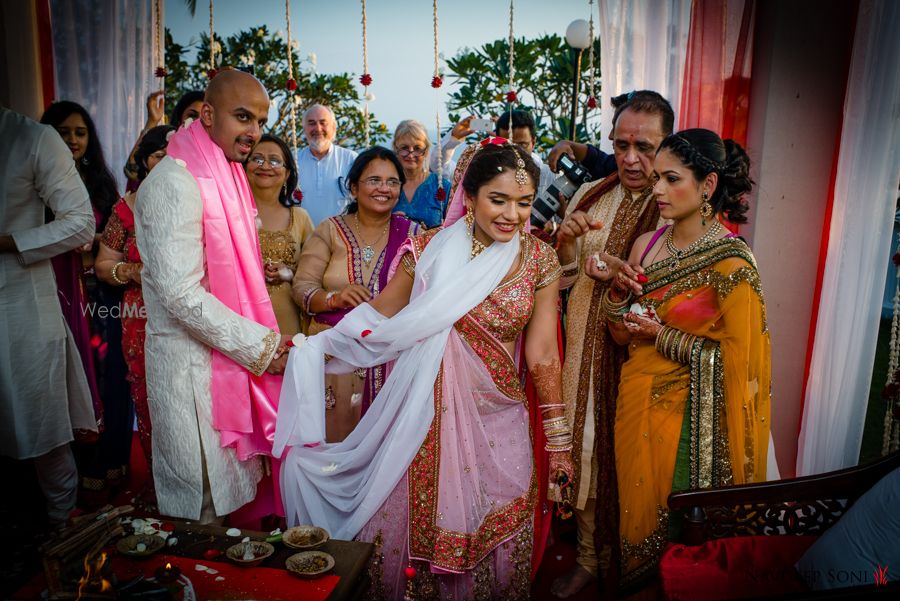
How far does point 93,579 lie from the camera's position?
147cm

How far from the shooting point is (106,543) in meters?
1.66

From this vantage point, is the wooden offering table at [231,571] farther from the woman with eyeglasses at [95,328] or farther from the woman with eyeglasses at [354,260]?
the woman with eyeglasses at [95,328]

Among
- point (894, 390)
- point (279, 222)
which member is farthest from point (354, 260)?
point (894, 390)

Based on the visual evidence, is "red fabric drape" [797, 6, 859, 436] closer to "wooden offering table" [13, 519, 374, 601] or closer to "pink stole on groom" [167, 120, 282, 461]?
"wooden offering table" [13, 519, 374, 601]

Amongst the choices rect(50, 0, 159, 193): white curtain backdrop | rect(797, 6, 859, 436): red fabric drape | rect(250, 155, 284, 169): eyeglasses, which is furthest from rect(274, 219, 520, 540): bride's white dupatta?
rect(50, 0, 159, 193): white curtain backdrop

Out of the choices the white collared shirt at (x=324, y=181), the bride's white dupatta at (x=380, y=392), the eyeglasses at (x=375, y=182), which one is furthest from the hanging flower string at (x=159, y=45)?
the bride's white dupatta at (x=380, y=392)

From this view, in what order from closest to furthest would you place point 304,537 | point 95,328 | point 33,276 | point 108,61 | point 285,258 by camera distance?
1. point 304,537
2. point 33,276
3. point 285,258
4. point 95,328
5. point 108,61

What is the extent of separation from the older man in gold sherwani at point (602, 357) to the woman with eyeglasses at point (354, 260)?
Result: 2.99ft

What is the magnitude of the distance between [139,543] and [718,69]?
3.18 meters

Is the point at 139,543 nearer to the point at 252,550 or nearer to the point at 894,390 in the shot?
the point at 252,550

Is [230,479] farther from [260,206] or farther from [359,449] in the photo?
[260,206]

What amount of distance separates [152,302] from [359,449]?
0.98 metres

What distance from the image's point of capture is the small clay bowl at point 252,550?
171 cm

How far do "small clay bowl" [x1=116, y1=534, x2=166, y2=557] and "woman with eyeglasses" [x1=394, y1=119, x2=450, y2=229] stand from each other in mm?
2543
